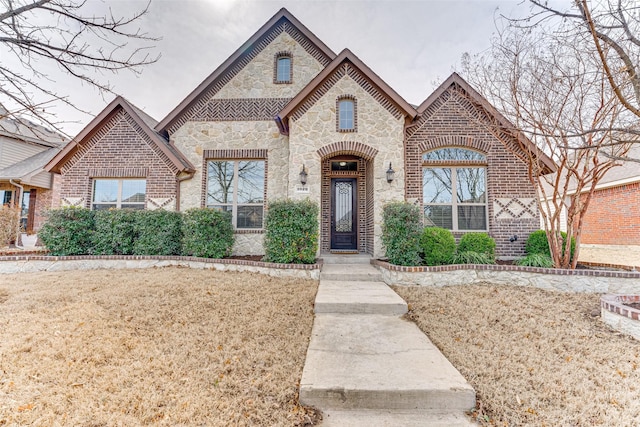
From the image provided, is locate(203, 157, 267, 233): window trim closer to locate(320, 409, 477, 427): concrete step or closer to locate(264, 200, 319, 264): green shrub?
locate(264, 200, 319, 264): green shrub

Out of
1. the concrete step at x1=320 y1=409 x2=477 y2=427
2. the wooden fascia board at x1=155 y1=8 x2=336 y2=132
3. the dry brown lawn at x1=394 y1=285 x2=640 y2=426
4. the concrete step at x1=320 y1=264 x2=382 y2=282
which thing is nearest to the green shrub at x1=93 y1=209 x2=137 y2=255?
the wooden fascia board at x1=155 y1=8 x2=336 y2=132

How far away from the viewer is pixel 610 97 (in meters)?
5.56

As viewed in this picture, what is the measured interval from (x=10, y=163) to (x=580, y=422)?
805 inches

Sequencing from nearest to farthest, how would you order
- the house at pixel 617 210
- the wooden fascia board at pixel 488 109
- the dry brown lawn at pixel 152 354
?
1. the dry brown lawn at pixel 152 354
2. the wooden fascia board at pixel 488 109
3. the house at pixel 617 210

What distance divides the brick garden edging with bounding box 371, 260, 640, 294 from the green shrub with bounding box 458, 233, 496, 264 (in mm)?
869

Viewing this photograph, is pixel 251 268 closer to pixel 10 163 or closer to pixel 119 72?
pixel 119 72

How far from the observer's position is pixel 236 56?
9070mm

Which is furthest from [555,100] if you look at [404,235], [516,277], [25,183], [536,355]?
[25,183]

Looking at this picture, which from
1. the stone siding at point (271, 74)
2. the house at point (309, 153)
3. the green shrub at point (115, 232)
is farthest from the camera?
the stone siding at point (271, 74)

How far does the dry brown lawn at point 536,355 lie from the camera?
2.23 metres

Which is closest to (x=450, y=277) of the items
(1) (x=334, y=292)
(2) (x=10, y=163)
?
(1) (x=334, y=292)

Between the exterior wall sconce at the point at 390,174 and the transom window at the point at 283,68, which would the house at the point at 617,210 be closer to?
the exterior wall sconce at the point at 390,174

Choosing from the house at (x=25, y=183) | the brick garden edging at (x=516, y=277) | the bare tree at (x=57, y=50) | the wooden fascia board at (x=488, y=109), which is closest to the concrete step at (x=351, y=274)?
the brick garden edging at (x=516, y=277)

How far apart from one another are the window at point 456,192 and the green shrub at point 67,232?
9051 millimetres
